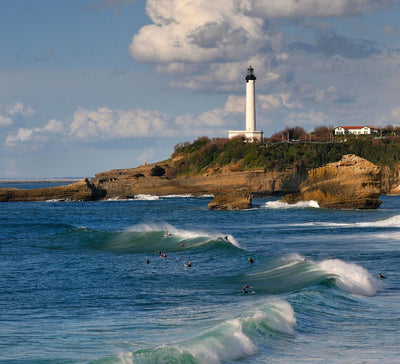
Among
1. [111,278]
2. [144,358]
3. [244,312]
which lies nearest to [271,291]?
[244,312]

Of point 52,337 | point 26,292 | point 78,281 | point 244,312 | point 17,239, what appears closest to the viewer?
point 52,337

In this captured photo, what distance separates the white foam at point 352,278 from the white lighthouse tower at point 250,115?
133 m

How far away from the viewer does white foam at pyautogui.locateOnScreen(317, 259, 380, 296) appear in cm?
2827

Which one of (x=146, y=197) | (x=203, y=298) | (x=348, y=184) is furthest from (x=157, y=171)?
(x=203, y=298)

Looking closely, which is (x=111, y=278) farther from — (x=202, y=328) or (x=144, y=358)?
(x=144, y=358)

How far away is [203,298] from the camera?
2712 centimetres

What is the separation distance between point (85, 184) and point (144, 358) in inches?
4437

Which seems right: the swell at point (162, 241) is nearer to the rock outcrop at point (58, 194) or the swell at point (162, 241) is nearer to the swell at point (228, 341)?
the swell at point (228, 341)

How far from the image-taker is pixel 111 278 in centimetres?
3266

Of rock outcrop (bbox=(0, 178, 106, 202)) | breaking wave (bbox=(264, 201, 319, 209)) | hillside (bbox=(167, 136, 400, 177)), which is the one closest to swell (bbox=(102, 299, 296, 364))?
breaking wave (bbox=(264, 201, 319, 209))

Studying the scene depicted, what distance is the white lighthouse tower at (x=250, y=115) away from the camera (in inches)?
6521

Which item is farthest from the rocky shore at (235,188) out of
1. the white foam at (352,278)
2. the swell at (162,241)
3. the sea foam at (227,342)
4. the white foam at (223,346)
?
the white foam at (223,346)

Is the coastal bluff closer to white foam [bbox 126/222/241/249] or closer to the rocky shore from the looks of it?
the rocky shore

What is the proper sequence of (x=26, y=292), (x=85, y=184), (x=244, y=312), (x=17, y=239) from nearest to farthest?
1. (x=244, y=312)
2. (x=26, y=292)
3. (x=17, y=239)
4. (x=85, y=184)
